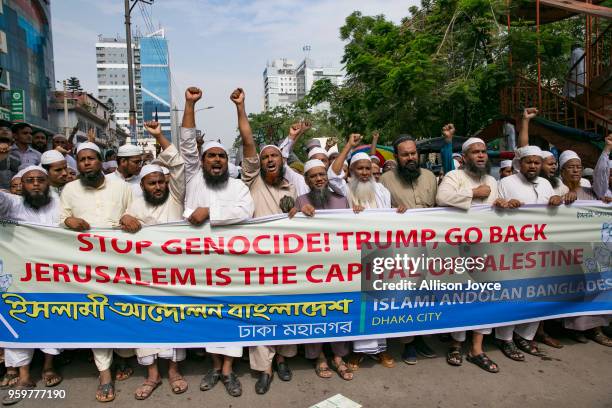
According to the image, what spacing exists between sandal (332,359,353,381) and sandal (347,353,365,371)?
0.19ft

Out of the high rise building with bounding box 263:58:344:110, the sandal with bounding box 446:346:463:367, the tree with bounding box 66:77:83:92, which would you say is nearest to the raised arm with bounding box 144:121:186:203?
the sandal with bounding box 446:346:463:367

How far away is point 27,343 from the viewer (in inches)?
128

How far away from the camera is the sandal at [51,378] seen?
3281 millimetres

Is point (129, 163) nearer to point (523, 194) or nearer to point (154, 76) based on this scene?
point (523, 194)

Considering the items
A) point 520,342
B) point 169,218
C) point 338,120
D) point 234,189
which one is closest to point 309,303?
A: point 234,189

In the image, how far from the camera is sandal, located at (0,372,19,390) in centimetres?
326

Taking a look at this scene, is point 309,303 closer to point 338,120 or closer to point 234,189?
point 234,189

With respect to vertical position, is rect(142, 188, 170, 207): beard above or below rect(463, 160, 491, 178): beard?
below

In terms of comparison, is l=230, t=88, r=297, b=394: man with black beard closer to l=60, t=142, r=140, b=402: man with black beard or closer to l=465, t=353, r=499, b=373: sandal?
l=60, t=142, r=140, b=402: man with black beard

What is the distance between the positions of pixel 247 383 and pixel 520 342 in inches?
98.3

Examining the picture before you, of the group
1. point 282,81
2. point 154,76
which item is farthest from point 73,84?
point 282,81

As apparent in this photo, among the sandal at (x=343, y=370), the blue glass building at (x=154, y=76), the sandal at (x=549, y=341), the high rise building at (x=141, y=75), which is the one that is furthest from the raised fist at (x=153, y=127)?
the blue glass building at (x=154, y=76)

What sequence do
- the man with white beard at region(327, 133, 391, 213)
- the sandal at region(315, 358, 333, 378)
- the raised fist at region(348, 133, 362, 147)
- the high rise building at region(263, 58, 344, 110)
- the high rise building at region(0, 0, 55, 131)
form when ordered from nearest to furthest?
the sandal at region(315, 358, 333, 378), the man with white beard at region(327, 133, 391, 213), the raised fist at region(348, 133, 362, 147), the high rise building at region(0, 0, 55, 131), the high rise building at region(263, 58, 344, 110)

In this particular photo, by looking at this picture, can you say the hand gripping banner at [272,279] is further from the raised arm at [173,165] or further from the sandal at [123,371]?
the raised arm at [173,165]
